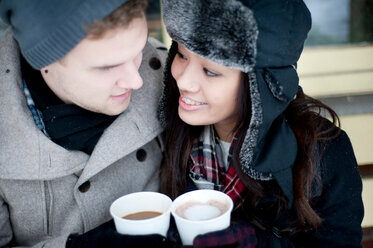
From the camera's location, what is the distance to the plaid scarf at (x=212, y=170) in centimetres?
186

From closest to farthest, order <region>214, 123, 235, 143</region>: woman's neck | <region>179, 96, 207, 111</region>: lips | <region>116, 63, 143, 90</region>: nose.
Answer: <region>116, 63, 143, 90</region>: nose
<region>179, 96, 207, 111</region>: lips
<region>214, 123, 235, 143</region>: woman's neck

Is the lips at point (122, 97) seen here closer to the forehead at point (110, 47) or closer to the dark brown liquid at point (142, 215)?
the forehead at point (110, 47)

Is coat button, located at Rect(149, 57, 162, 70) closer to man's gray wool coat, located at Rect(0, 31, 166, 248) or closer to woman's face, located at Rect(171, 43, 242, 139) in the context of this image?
man's gray wool coat, located at Rect(0, 31, 166, 248)

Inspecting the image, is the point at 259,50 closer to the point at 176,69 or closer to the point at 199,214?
the point at 176,69

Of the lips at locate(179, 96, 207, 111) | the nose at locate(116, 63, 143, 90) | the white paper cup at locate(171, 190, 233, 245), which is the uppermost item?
the nose at locate(116, 63, 143, 90)

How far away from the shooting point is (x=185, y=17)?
5.03 feet

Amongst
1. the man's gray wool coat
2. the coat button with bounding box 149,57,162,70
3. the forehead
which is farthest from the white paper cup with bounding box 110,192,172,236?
the coat button with bounding box 149,57,162,70

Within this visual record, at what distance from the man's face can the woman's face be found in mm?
192

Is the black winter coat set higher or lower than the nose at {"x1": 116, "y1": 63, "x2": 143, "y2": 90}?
lower

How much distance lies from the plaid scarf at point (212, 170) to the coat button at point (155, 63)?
15.5 inches

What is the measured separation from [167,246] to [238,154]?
553 millimetres

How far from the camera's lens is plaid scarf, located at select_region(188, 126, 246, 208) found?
6.10 feet

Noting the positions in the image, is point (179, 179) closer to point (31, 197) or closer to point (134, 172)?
point (134, 172)

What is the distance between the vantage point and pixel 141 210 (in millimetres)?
1546
